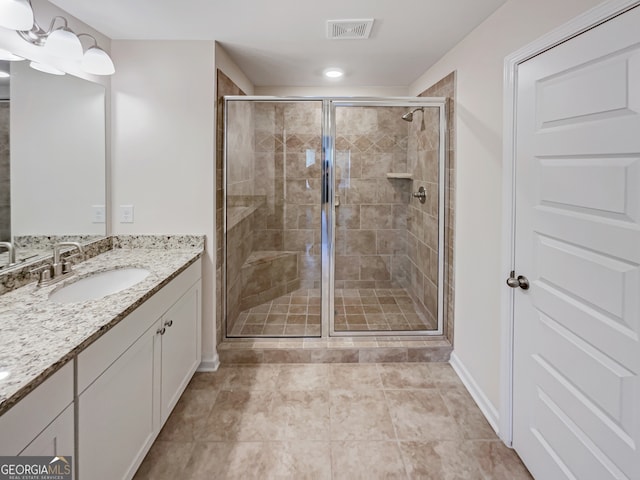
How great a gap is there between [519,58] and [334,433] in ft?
6.82

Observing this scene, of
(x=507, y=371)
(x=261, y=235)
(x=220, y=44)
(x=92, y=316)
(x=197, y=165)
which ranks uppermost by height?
(x=220, y=44)

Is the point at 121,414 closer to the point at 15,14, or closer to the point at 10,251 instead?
the point at 10,251

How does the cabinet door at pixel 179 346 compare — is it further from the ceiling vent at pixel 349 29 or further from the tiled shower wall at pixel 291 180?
the ceiling vent at pixel 349 29

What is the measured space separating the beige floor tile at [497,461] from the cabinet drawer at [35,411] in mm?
1765

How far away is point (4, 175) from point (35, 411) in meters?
1.25

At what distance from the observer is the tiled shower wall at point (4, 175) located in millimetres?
1754

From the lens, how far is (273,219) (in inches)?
124

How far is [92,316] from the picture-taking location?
141cm

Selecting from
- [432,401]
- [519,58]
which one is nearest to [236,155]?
[519,58]

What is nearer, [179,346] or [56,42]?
[56,42]

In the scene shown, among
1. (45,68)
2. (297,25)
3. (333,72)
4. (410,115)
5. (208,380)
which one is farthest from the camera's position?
(333,72)

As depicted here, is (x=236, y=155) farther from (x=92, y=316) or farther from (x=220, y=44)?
(x=92, y=316)

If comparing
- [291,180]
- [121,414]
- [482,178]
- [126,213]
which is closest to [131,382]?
[121,414]

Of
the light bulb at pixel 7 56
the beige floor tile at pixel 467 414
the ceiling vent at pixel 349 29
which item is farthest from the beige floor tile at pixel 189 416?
the ceiling vent at pixel 349 29
